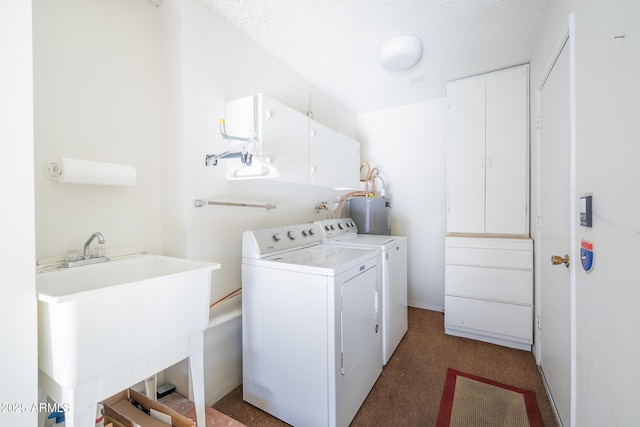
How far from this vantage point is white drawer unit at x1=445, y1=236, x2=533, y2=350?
2.32m

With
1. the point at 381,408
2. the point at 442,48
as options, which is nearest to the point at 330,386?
the point at 381,408

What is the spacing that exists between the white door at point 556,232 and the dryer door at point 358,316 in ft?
3.42

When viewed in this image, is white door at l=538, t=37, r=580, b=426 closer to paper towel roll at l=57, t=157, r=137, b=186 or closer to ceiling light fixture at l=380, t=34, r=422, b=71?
ceiling light fixture at l=380, t=34, r=422, b=71

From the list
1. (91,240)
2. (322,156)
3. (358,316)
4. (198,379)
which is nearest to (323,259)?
(358,316)

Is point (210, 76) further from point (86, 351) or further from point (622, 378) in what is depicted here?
point (622, 378)

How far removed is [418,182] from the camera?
3.36m

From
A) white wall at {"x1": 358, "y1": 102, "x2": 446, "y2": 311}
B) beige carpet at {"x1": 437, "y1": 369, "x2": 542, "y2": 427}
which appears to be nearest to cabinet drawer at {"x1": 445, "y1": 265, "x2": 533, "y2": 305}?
white wall at {"x1": 358, "y1": 102, "x2": 446, "y2": 311}

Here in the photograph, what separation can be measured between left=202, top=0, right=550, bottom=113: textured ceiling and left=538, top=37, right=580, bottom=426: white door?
1.80 ft

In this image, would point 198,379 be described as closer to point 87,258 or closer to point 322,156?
point 87,258

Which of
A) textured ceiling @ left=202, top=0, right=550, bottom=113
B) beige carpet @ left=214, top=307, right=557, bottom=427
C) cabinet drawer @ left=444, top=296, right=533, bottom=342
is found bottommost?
beige carpet @ left=214, top=307, right=557, bottom=427

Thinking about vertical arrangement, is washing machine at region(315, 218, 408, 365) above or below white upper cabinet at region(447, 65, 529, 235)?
below

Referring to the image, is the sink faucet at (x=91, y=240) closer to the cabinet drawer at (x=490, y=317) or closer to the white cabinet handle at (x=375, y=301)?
the white cabinet handle at (x=375, y=301)

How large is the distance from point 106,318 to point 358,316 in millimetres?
1277

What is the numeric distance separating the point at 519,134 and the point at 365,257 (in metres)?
2.00
